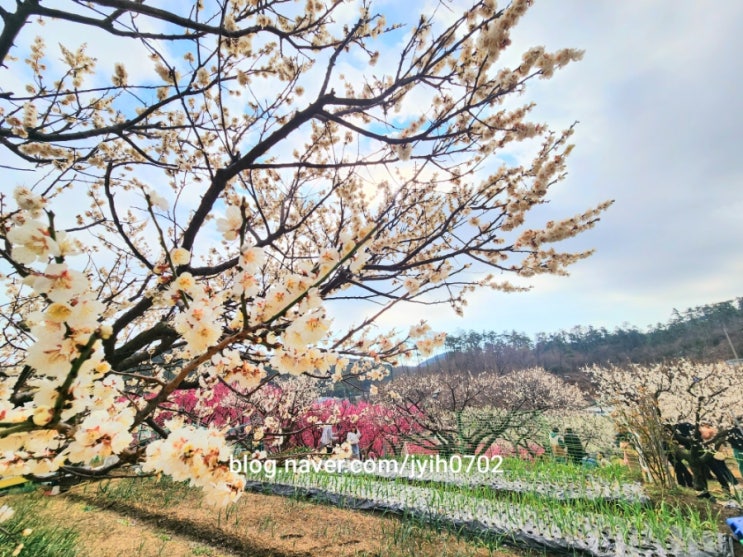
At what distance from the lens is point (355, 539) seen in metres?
3.99

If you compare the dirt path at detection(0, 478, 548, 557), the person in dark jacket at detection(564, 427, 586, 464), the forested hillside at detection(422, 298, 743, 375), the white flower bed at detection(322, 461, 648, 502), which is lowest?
the dirt path at detection(0, 478, 548, 557)

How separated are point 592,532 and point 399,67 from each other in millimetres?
5187

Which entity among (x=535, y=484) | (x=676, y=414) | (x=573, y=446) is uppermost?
(x=676, y=414)

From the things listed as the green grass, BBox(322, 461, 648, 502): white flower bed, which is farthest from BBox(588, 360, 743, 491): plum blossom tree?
the green grass

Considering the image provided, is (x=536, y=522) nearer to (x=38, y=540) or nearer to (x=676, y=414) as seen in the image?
(x=38, y=540)

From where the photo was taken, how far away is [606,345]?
58.2 metres

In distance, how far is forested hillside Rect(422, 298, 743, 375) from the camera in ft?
134

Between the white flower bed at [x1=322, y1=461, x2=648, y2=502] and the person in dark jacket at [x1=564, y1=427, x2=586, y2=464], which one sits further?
the person in dark jacket at [x1=564, y1=427, x2=586, y2=464]

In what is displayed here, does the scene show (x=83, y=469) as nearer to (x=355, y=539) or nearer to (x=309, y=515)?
(x=355, y=539)

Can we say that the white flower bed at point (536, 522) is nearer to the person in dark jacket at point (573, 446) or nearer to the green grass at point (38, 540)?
the green grass at point (38, 540)

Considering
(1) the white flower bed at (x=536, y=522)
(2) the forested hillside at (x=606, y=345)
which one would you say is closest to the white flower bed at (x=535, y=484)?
(1) the white flower bed at (x=536, y=522)

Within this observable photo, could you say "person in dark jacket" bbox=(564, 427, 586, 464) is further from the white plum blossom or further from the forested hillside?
the forested hillside

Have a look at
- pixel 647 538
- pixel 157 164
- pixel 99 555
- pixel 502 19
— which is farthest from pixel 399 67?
pixel 99 555

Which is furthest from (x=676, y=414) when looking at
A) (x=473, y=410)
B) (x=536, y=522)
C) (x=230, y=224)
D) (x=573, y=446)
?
(x=230, y=224)
